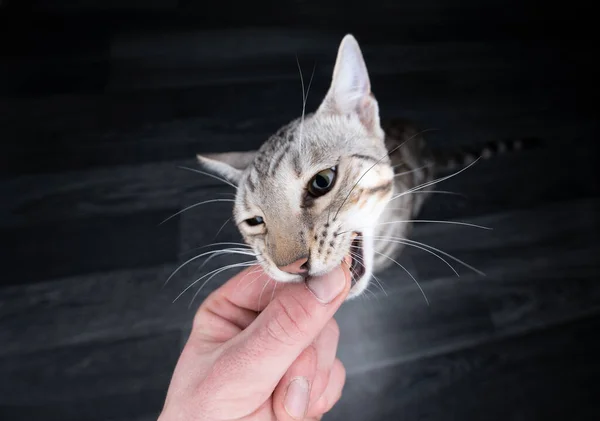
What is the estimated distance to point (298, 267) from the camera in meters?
0.85

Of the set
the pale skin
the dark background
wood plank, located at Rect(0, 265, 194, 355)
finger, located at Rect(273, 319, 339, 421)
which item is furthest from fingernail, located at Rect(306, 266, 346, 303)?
wood plank, located at Rect(0, 265, 194, 355)

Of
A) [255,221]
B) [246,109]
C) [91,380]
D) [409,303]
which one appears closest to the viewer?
[255,221]

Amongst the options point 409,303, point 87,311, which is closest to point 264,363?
point 409,303

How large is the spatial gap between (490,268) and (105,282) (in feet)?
4.43

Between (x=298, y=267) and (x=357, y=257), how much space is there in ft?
0.57

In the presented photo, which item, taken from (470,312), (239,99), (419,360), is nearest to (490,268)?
(470,312)

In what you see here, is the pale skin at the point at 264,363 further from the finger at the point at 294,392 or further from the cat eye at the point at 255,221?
the cat eye at the point at 255,221

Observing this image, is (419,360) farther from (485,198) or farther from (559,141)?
(559,141)

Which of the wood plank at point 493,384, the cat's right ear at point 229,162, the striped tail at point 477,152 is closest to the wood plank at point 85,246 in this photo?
the cat's right ear at point 229,162

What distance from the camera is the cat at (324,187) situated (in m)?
0.86

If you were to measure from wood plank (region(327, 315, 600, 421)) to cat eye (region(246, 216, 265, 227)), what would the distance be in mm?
710

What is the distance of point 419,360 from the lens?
A: 1469 mm

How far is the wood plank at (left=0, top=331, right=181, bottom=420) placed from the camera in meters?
1.41

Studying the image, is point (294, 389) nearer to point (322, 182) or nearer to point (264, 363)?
point (264, 363)
